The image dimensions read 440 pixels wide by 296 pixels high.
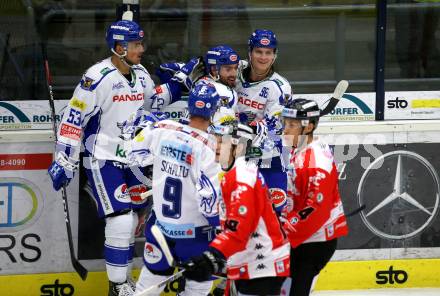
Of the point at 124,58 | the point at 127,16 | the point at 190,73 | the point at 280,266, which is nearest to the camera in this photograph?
the point at 280,266

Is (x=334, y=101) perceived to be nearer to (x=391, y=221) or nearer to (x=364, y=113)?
(x=364, y=113)

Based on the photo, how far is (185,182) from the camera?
5.39 m

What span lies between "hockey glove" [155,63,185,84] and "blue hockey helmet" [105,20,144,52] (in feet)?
1.25

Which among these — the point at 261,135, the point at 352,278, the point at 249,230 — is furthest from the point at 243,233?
the point at 352,278

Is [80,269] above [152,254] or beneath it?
beneath

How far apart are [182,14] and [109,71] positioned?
70 cm

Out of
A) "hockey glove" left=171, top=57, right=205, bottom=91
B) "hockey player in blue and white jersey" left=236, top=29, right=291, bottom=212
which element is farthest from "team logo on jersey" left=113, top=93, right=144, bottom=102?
"hockey player in blue and white jersey" left=236, top=29, right=291, bottom=212

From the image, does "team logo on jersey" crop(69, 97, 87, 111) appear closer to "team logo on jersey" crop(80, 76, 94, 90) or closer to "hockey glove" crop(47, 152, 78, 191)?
"team logo on jersey" crop(80, 76, 94, 90)

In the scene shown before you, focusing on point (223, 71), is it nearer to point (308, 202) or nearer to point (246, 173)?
point (308, 202)

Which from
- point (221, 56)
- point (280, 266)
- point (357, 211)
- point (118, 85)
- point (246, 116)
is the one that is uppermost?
point (221, 56)

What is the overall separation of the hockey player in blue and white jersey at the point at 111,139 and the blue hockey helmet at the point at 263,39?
687 millimetres

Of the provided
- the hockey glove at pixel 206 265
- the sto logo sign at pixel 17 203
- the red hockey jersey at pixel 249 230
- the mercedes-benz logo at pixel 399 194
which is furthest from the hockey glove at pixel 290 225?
the sto logo sign at pixel 17 203

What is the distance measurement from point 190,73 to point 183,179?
1.35 metres

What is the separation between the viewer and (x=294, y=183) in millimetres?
5363
